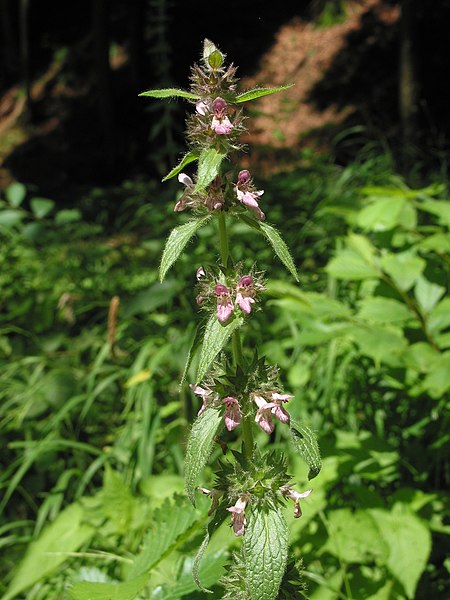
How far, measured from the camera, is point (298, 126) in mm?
9367

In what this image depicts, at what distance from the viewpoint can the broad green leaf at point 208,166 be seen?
0.86m

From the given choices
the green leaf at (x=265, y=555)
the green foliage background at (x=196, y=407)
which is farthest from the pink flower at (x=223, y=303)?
the green foliage background at (x=196, y=407)

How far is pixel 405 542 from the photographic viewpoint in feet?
4.92

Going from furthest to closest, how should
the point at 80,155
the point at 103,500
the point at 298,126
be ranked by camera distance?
the point at 80,155, the point at 298,126, the point at 103,500

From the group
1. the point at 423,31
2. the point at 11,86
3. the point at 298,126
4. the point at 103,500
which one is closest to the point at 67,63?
the point at 11,86

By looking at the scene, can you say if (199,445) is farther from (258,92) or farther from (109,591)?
(258,92)

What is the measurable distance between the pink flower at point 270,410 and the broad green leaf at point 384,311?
830mm

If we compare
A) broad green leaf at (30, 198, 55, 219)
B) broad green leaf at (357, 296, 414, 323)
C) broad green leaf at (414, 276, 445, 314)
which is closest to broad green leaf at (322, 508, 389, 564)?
broad green leaf at (357, 296, 414, 323)

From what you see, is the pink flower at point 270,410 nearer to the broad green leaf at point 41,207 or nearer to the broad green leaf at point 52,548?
the broad green leaf at point 52,548

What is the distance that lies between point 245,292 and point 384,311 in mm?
894

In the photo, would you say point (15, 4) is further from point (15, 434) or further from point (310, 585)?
point (310, 585)

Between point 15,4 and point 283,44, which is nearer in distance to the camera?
point 283,44

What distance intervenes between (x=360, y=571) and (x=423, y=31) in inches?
327

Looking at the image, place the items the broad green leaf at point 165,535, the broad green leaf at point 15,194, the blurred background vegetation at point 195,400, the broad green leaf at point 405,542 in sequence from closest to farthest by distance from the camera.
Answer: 1. the broad green leaf at point 165,535
2. the broad green leaf at point 405,542
3. the blurred background vegetation at point 195,400
4. the broad green leaf at point 15,194
